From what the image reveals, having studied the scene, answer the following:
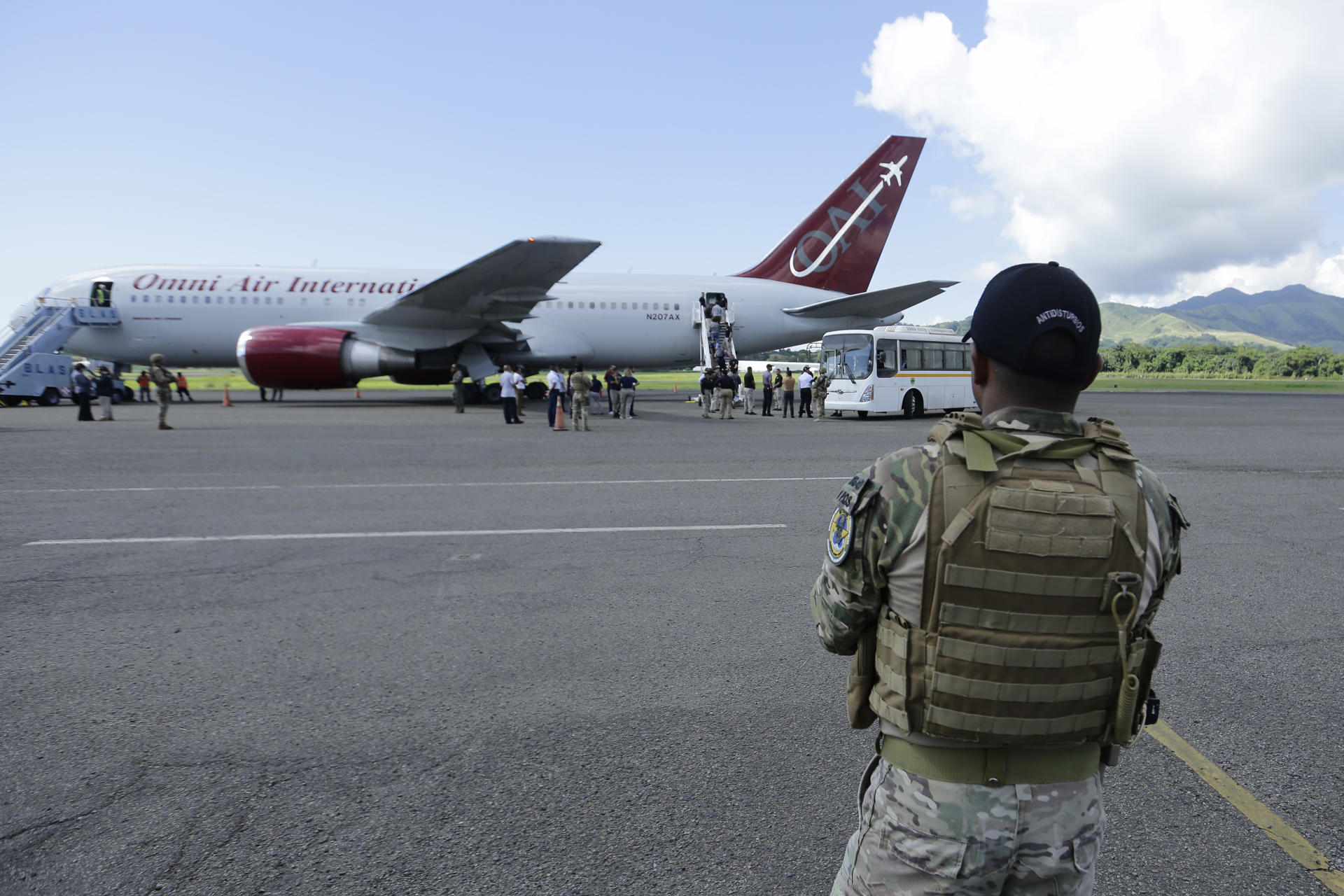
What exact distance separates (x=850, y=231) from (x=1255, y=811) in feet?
96.4

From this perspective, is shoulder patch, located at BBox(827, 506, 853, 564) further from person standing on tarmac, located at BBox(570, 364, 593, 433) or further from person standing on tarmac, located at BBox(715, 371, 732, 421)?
person standing on tarmac, located at BBox(715, 371, 732, 421)

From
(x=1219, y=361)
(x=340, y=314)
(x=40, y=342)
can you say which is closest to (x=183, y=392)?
(x=40, y=342)

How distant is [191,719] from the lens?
363 centimetres

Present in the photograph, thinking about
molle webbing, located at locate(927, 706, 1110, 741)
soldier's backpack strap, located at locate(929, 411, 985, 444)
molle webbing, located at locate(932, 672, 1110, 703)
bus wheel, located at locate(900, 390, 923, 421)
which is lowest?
bus wheel, located at locate(900, 390, 923, 421)

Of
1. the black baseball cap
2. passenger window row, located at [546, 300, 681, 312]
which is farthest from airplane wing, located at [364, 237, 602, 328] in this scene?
the black baseball cap

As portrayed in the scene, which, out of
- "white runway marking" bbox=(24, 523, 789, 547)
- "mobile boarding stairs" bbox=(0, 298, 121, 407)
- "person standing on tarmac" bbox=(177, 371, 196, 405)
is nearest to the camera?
"white runway marking" bbox=(24, 523, 789, 547)

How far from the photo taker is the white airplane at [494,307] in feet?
75.8

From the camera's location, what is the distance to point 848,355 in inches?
941

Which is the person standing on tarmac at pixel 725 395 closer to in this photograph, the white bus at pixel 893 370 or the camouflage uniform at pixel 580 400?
the white bus at pixel 893 370

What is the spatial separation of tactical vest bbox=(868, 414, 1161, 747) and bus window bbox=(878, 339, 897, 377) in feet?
73.4

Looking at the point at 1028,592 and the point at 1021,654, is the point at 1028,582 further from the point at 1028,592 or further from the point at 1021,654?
the point at 1021,654

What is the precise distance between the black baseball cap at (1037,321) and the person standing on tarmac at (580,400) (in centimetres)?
1658

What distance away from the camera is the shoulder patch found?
1680 millimetres

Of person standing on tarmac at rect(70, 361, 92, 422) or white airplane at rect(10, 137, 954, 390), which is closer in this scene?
Result: person standing on tarmac at rect(70, 361, 92, 422)
